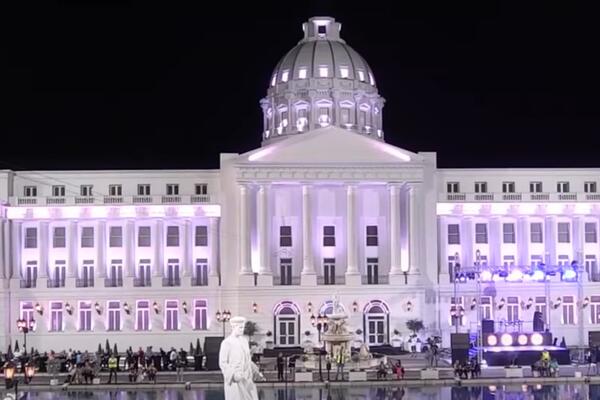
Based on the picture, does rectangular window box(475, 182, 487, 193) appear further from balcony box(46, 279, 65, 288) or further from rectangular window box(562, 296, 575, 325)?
balcony box(46, 279, 65, 288)

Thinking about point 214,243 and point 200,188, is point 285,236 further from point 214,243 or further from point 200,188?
point 200,188

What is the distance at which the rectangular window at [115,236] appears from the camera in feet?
284

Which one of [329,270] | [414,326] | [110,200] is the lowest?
[414,326]

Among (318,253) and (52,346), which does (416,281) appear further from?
(52,346)

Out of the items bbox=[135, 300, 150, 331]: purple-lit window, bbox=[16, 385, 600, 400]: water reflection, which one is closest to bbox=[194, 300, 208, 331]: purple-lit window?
bbox=[135, 300, 150, 331]: purple-lit window

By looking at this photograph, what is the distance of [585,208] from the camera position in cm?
8762

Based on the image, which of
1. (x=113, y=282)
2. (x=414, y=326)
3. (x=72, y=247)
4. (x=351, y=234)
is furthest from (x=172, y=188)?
(x=414, y=326)

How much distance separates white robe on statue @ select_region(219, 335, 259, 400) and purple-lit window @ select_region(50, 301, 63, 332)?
60.7 meters

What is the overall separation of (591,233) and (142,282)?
36630mm

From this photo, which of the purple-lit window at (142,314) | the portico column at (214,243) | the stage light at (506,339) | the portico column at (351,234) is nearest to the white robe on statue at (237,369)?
the stage light at (506,339)

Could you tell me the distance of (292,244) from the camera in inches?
3381

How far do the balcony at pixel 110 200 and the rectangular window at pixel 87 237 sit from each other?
2237 millimetres

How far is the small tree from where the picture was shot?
80625 millimetres

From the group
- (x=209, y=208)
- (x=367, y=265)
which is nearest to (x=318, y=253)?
(x=367, y=265)
